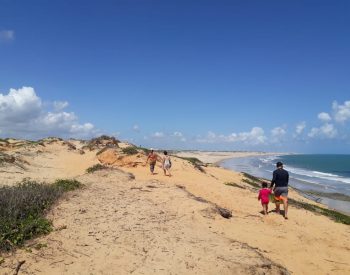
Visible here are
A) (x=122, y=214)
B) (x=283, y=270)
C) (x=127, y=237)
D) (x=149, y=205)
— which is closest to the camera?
(x=283, y=270)

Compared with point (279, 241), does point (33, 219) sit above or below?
above

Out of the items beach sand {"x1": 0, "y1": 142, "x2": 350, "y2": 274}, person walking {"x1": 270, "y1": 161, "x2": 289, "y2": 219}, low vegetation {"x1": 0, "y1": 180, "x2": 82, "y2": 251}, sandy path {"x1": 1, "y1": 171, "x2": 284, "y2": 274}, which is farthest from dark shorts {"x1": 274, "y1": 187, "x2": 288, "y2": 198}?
low vegetation {"x1": 0, "y1": 180, "x2": 82, "y2": 251}

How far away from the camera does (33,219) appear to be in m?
8.95

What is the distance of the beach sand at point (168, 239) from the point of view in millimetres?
7527

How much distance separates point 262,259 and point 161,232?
8.00 ft

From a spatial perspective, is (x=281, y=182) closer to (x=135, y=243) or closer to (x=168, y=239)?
(x=168, y=239)

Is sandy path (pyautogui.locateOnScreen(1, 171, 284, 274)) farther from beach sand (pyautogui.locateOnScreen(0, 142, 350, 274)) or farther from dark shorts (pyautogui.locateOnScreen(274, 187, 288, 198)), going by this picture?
A: dark shorts (pyautogui.locateOnScreen(274, 187, 288, 198))

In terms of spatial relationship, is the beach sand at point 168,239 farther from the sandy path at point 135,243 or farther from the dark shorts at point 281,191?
the dark shorts at point 281,191

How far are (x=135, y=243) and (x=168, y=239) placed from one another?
2.63ft

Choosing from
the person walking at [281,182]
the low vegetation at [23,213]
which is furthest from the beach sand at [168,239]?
the person walking at [281,182]

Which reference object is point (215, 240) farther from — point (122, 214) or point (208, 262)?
point (122, 214)

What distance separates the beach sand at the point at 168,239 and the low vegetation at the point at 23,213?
0.85 ft

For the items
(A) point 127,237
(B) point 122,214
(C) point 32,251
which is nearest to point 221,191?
(B) point 122,214

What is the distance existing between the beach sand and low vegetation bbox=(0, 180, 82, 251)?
0.26 meters
